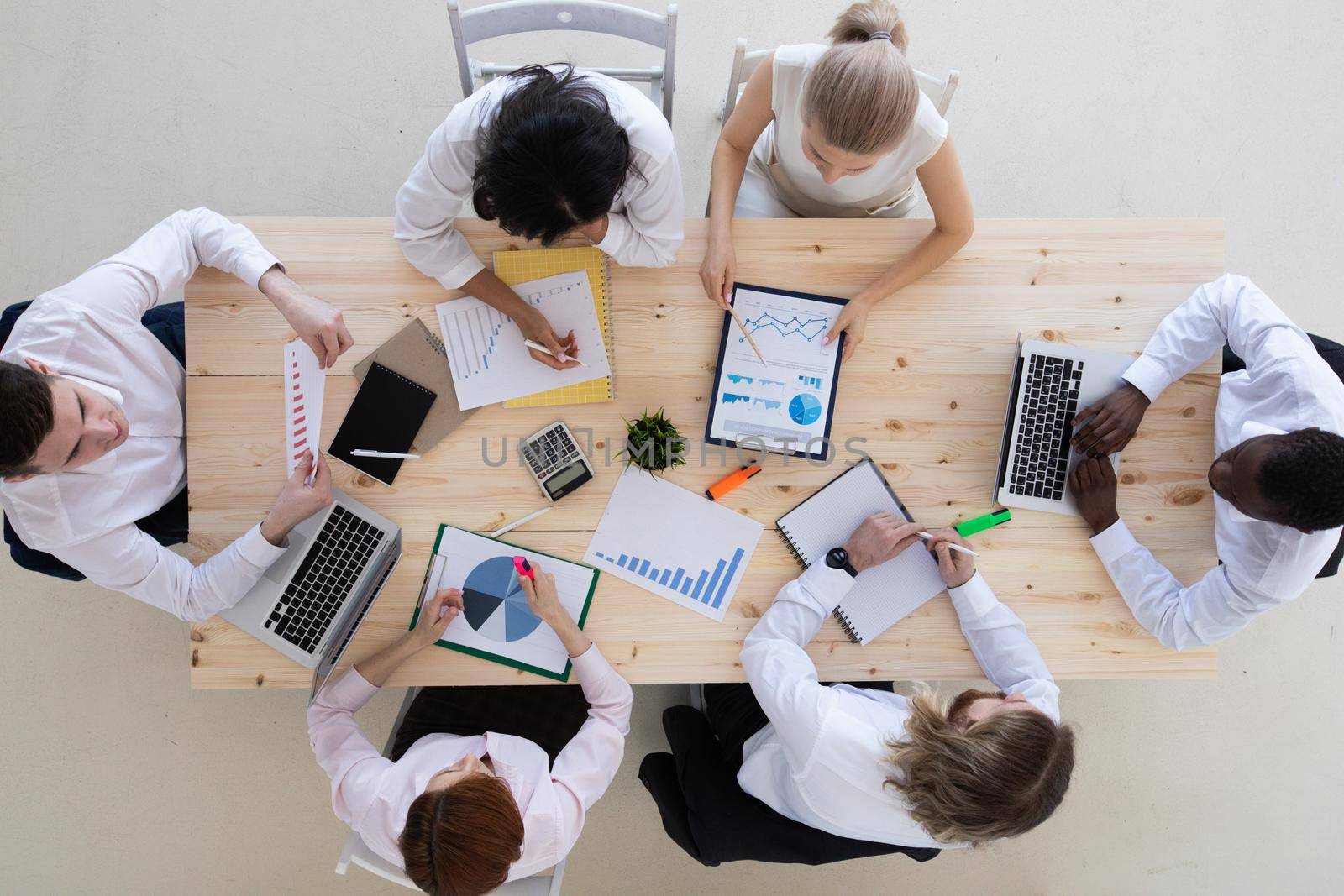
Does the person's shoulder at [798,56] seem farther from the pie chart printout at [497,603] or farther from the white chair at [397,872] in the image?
the white chair at [397,872]

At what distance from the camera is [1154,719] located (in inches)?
87.5

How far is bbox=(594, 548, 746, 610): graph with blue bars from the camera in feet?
4.75

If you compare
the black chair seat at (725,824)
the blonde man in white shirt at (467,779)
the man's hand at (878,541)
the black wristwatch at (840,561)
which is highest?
the man's hand at (878,541)

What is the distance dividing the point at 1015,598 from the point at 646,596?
74cm

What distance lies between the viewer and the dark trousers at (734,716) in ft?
5.51

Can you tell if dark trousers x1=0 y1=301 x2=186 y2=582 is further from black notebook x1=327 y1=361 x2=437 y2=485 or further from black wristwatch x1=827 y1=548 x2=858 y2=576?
black wristwatch x1=827 y1=548 x2=858 y2=576

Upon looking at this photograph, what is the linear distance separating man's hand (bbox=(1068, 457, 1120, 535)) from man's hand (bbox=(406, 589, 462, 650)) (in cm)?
123

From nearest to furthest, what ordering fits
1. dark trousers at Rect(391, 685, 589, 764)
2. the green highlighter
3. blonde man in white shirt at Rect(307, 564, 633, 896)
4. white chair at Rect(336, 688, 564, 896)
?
blonde man in white shirt at Rect(307, 564, 633, 896) → white chair at Rect(336, 688, 564, 896) → the green highlighter → dark trousers at Rect(391, 685, 589, 764)

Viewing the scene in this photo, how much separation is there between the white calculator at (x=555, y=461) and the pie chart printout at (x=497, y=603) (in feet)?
0.55

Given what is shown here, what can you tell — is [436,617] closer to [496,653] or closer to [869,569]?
[496,653]

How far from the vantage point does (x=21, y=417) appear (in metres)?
1.13

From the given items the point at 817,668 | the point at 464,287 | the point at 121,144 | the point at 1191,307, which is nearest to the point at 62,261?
the point at 121,144

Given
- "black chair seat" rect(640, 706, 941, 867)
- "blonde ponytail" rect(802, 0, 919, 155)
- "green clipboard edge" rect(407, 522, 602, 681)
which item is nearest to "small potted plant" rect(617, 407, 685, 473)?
"green clipboard edge" rect(407, 522, 602, 681)

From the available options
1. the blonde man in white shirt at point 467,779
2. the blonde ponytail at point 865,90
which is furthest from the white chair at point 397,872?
the blonde ponytail at point 865,90
